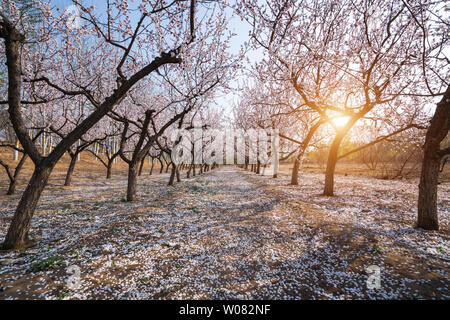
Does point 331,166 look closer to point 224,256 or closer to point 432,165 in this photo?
point 432,165

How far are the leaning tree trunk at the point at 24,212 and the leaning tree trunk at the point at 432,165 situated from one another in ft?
39.3

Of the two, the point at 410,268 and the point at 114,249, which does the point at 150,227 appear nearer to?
the point at 114,249

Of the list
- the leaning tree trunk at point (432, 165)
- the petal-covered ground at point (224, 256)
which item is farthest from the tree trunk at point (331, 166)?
the leaning tree trunk at point (432, 165)

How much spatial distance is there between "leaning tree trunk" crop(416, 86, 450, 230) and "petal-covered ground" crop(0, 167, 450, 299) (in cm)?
59

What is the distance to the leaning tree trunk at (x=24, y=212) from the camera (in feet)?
15.9

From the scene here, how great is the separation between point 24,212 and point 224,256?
17.6 feet

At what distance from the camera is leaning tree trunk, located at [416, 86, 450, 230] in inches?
242

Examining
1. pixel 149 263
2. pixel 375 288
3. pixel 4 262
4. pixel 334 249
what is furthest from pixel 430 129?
pixel 4 262

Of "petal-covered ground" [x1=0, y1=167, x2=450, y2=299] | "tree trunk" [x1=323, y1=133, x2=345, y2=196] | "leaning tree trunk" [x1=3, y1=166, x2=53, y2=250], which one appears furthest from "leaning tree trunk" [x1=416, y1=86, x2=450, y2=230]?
"leaning tree trunk" [x1=3, y1=166, x2=53, y2=250]

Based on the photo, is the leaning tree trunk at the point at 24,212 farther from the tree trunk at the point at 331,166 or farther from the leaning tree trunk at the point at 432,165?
the tree trunk at the point at 331,166

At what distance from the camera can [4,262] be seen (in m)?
4.24

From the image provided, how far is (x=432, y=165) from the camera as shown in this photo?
6398 mm

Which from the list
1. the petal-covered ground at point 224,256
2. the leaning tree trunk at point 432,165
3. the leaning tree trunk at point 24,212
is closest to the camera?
the petal-covered ground at point 224,256
